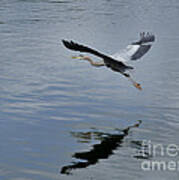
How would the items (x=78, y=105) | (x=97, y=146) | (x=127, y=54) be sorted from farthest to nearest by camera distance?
(x=127, y=54)
(x=78, y=105)
(x=97, y=146)

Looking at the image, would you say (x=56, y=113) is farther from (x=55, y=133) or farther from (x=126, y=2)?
(x=126, y=2)

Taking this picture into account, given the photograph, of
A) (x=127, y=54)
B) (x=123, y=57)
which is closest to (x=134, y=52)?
(x=127, y=54)

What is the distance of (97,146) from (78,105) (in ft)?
10.2

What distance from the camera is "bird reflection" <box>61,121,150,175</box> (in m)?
10.2

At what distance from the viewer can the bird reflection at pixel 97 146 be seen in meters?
10.2

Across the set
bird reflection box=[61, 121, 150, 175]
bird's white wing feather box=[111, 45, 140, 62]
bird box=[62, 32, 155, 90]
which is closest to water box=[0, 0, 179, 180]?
bird reflection box=[61, 121, 150, 175]

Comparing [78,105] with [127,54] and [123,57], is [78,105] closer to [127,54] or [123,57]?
[123,57]

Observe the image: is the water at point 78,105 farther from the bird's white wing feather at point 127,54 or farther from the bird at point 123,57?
the bird's white wing feather at point 127,54

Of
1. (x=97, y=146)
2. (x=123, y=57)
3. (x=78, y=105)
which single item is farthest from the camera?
(x=123, y=57)

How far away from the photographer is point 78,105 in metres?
14.1

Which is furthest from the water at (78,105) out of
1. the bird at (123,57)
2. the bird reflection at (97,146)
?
the bird at (123,57)

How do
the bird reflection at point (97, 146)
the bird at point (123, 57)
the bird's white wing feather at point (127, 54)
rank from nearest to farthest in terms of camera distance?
1. the bird reflection at point (97, 146)
2. the bird at point (123, 57)
3. the bird's white wing feather at point (127, 54)

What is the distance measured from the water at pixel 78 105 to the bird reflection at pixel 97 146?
0.09 ft

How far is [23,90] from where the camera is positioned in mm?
15555
